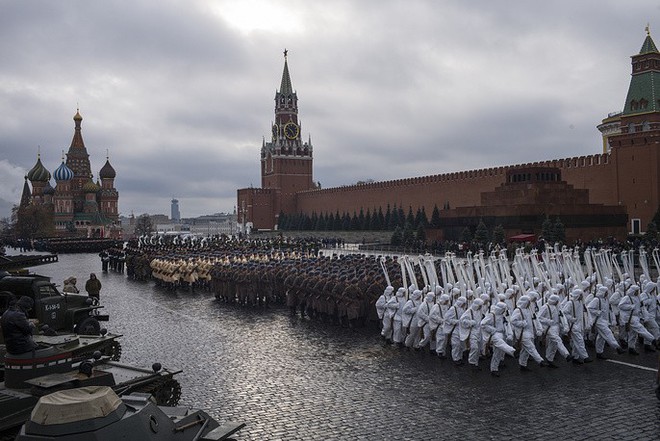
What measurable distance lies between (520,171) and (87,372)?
31399mm

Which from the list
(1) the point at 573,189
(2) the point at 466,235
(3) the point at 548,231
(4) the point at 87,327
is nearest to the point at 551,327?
(4) the point at 87,327

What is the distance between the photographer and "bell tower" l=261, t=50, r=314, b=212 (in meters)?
78.0

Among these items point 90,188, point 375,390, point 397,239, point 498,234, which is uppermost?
point 90,188

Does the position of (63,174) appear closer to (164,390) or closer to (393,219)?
(393,219)

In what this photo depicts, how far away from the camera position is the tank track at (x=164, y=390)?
5887 mm

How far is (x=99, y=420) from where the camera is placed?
3893 millimetres

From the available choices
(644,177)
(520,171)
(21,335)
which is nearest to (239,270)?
(21,335)

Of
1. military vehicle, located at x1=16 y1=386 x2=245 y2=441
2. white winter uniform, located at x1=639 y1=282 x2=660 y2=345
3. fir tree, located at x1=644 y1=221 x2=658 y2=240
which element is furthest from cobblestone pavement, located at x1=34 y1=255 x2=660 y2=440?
fir tree, located at x1=644 y1=221 x2=658 y2=240

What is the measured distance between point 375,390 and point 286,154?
7308cm

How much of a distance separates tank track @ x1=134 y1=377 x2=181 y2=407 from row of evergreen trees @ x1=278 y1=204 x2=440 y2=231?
32201mm

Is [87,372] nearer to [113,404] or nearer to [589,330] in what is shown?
[113,404]

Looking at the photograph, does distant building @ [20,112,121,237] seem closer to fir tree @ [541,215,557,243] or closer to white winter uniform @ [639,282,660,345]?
fir tree @ [541,215,557,243]

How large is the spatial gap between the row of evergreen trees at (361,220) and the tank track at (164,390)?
3220 cm

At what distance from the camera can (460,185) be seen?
1781 inches
